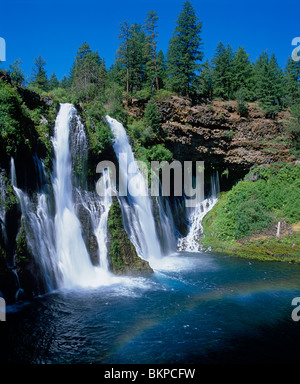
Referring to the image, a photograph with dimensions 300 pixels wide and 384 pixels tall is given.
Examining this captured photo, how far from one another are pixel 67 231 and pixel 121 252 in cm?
347

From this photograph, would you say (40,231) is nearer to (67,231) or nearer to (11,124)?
(67,231)

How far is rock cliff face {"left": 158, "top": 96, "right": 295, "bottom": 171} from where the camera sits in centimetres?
2595

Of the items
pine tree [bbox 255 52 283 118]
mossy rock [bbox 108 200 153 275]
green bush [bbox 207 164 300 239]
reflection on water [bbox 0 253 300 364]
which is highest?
pine tree [bbox 255 52 283 118]

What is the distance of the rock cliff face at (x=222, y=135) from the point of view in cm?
2595

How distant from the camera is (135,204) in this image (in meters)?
19.9

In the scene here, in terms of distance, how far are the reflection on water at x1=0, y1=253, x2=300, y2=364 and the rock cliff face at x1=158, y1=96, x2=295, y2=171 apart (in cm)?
1515

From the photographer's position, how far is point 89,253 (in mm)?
15438

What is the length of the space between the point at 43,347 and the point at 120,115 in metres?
19.5

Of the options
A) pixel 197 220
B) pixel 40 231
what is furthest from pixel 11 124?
pixel 197 220

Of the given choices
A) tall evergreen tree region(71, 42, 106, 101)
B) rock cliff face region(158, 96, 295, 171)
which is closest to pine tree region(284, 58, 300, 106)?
rock cliff face region(158, 96, 295, 171)

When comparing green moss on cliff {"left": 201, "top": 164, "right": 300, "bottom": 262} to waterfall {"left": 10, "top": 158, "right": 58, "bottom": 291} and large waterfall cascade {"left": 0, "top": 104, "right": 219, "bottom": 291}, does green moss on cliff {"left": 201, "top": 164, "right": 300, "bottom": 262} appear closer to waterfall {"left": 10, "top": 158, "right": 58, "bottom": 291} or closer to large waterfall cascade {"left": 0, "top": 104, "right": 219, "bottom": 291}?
large waterfall cascade {"left": 0, "top": 104, "right": 219, "bottom": 291}

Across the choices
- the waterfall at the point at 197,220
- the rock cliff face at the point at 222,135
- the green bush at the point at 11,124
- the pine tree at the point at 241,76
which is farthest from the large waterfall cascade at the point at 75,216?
the pine tree at the point at 241,76
